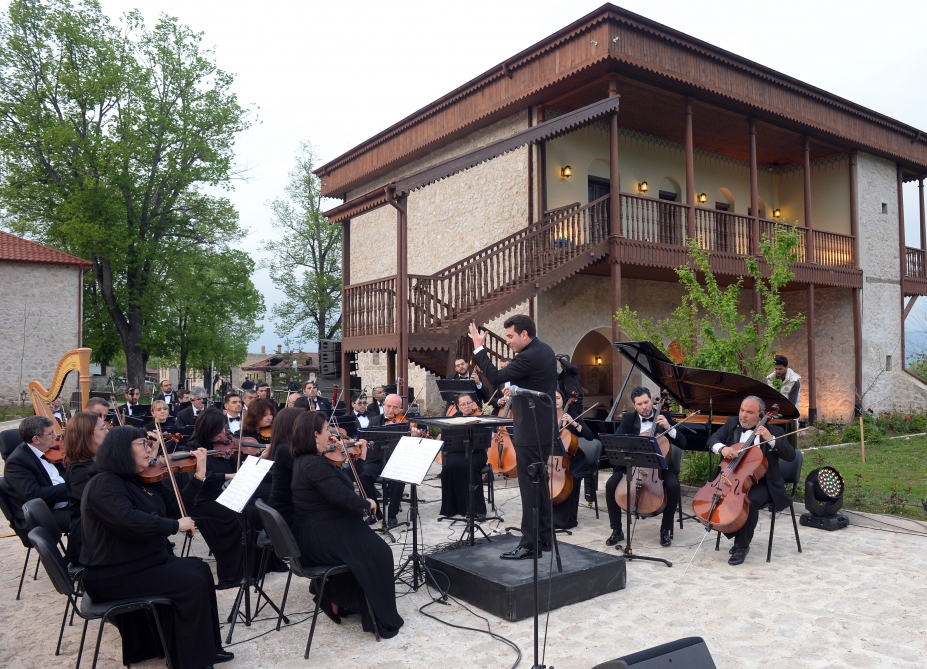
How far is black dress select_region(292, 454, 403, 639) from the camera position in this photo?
4.73 meters

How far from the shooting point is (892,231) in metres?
21.2

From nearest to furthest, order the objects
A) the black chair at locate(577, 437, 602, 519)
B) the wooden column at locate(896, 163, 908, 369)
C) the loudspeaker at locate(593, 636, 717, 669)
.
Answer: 1. the loudspeaker at locate(593, 636, 717, 669)
2. the black chair at locate(577, 437, 602, 519)
3. the wooden column at locate(896, 163, 908, 369)

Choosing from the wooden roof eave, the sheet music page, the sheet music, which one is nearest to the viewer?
the sheet music

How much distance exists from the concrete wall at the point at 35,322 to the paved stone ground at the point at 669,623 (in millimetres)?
23454

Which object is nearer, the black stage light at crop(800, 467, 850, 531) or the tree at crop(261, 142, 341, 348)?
the black stage light at crop(800, 467, 850, 531)

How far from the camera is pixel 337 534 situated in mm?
4816

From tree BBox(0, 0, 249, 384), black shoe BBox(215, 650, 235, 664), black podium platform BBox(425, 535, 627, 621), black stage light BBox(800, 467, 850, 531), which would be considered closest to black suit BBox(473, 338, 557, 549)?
black podium platform BBox(425, 535, 627, 621)

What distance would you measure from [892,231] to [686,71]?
1135 cm

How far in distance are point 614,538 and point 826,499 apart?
2.49 m

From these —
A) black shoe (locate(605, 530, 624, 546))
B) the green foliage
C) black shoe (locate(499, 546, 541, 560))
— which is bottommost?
black shoe (locate(605, 530, 624, 546))

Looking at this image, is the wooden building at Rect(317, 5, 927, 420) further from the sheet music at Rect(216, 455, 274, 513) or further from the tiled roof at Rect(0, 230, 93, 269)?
the tiled roof at Rect(0, 230, 93, 269)

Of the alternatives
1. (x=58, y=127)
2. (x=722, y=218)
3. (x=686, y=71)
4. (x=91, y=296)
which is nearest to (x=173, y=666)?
(x=686, y=71)

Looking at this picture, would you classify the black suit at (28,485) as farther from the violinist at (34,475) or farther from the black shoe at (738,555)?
the black shoe at (738,555)

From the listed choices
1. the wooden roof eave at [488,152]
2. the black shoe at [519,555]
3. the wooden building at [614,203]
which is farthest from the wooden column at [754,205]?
the black shoe at [519,555]
